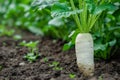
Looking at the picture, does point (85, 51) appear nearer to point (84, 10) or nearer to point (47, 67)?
point (84, 10)

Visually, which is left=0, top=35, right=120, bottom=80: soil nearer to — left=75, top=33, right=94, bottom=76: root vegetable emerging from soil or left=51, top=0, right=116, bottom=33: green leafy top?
left=75, top=33, right=94, bottom=76: root vegetable emerging from soil

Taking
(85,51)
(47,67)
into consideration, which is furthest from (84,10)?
(47,67)

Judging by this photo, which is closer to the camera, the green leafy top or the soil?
the green leafy top

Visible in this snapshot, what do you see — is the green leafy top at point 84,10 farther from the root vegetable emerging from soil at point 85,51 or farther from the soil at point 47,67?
the soil at point 47,67

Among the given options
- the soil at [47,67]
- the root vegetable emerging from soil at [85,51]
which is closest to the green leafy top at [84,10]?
the root vegetable emerging from soil at [85,51]

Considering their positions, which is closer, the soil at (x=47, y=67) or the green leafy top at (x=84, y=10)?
the green leafy top at (x=84, y=10)

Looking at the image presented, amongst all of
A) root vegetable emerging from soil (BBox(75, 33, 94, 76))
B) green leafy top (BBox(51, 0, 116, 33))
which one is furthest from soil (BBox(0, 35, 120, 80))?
green leafy top (BBox(51, 0, 116, 33))

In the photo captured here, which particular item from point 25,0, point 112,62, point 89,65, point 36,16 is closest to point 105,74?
point 89,65

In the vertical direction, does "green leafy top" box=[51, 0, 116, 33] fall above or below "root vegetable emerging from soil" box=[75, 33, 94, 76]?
above

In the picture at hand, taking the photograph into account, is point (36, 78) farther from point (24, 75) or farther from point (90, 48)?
point (90, 48)
